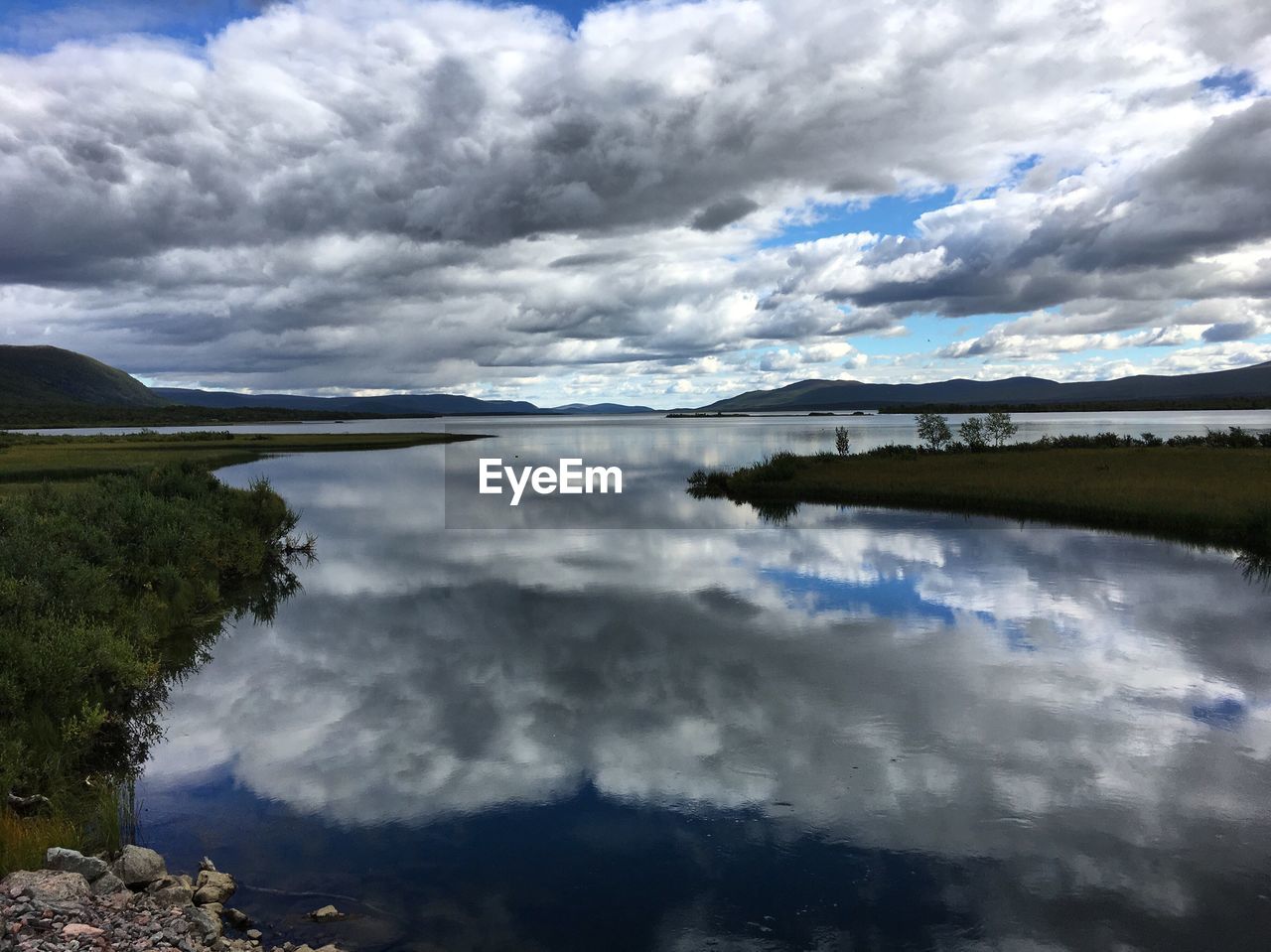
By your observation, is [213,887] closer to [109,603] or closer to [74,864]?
[74,864]

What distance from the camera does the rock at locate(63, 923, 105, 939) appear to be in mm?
7594

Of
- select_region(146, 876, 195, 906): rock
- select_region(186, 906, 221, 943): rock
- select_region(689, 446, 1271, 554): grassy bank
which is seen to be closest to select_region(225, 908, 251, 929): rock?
select_region(146, 876, 195, 906): rock

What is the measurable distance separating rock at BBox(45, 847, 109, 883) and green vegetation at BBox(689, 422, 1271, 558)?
41.3 meters

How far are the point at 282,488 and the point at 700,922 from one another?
65.0m

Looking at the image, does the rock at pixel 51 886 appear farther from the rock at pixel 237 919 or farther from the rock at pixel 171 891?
the rock at pixel 237 919

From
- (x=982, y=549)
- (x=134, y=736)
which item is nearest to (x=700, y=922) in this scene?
(x=134, y=736)

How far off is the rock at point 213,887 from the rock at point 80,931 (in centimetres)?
239

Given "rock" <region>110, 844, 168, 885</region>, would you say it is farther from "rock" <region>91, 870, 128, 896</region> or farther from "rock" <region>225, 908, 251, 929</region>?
"rock" <region>225, 908, 251, 929</region>

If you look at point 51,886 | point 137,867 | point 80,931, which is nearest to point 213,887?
point 137,867

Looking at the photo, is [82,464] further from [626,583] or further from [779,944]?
[779,944]

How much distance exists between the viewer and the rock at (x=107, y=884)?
29.4 ft

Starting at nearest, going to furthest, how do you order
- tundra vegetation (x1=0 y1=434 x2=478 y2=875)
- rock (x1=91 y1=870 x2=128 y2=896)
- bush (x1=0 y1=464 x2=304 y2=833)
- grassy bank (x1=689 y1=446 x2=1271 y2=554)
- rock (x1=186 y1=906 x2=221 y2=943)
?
rock (x1=186 y1=906 x2=221 y2=943) < rock (x1=91 y1=870 x2=128 y2=896) < tundra vegetation (x1=0 y1=434 x2=478 y2=875) < bush (x1=0 y1=464 x2=304 y2=833) < grassy bank (x1=689 y1=446 x2=1271 y2=554)

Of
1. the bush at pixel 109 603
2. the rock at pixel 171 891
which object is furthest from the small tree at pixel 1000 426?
the rock at pixel 171 891

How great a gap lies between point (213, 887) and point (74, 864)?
1825mm
